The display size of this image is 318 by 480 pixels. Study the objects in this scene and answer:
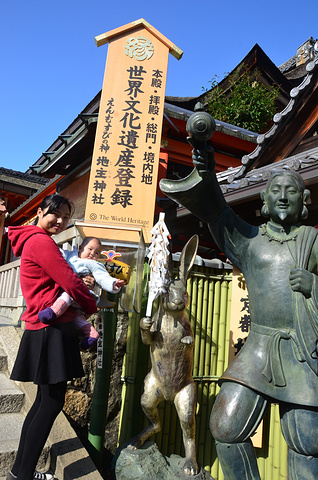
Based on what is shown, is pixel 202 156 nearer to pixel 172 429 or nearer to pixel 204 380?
pixel 204 380

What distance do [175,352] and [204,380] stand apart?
5.52 feet

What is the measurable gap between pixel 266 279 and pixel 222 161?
7.30 meters

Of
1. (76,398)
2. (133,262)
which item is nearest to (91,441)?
(76,398)

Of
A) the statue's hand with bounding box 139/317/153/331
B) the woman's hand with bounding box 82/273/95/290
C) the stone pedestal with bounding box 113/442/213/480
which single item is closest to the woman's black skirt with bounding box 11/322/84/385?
the woman's hand with bounding box 82/273/95/290

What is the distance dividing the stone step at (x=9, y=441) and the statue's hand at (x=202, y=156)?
2.53 metres

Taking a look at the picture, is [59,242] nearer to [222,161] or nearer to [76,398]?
[76,398]

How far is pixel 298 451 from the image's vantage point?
91.7 inches

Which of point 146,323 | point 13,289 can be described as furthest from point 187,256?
point 13,289

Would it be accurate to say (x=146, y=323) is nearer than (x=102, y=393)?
Yes

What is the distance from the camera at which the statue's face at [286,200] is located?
8.61ft

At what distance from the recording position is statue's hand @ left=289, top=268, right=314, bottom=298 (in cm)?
247

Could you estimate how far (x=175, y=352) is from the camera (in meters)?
3.56

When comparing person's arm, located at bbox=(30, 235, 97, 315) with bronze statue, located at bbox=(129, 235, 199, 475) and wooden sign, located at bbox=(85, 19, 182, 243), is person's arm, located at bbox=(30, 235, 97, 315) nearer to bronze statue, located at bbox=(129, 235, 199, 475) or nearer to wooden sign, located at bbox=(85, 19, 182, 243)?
bronze statue, located at bbox=(129, 235, 199, 475)

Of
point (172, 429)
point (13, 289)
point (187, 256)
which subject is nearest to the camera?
point (187, 256)
